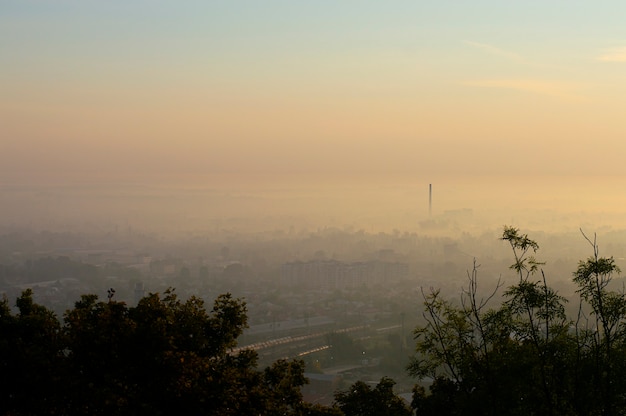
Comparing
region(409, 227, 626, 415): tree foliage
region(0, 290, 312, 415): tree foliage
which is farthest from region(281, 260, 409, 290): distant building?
region(0, 290, 312, 415): tree foliage

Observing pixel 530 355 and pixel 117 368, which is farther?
pixel 530 355

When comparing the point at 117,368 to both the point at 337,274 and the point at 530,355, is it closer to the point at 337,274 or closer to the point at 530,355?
Answer: the point at 530,355

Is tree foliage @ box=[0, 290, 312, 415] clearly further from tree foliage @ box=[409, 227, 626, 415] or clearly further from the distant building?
the distant building

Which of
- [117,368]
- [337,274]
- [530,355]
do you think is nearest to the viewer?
[117,368]

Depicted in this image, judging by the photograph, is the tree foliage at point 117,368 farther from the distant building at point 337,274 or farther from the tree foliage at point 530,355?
the distant building at point 337,274

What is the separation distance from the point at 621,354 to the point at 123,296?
3578 centimetres

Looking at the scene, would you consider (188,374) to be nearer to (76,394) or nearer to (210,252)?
(76,394)

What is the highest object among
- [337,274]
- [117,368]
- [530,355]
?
[117,368]

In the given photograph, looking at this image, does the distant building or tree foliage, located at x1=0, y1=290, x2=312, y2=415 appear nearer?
tree foliage, located at x1=0, y1=290, x2=312, y2=415

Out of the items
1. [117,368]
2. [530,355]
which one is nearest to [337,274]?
[530,355]

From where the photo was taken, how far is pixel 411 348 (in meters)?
25.3

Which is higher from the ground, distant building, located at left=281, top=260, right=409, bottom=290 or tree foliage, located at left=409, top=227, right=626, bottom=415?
tree foliage, located at left=409, top=227, right=626, bottom=415

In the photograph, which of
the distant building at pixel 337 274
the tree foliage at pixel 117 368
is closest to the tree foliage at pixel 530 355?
the tree foliage at pixel 117 368

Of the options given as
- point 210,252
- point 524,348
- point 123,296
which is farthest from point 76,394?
point 210,252
